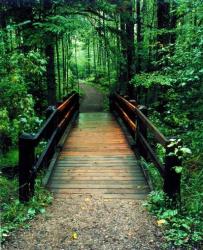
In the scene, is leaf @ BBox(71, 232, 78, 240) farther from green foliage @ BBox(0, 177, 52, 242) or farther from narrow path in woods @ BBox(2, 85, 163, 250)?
green foliage @ BBox(0, 177, 52, 242)

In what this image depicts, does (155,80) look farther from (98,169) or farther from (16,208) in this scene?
(16,208)

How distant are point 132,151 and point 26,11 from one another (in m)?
6.03

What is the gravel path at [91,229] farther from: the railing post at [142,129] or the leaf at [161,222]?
the railing post at [142,129]

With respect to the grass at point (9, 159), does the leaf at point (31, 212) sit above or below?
Answer: above

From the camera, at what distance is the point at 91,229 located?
4324mm

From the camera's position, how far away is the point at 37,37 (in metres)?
10.0

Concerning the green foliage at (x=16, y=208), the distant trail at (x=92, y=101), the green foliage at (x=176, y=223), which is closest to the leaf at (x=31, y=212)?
the green foliage at (x=16, y=208)

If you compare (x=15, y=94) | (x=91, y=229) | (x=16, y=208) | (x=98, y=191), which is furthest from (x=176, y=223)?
(x=15, y=94)

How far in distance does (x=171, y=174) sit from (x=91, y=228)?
1349 mm

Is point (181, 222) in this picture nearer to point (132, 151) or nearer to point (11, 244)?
point (11, 244)

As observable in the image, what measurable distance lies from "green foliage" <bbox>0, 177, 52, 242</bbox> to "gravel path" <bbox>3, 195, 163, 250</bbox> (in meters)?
0.11

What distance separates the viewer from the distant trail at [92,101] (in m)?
22.3

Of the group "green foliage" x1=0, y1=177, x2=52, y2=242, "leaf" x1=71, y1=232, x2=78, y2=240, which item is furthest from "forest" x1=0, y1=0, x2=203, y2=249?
"leaf" x1=71, y1=232, x2=78, y2=240

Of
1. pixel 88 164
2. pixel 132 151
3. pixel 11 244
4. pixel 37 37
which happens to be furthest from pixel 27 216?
pixel 37 37
